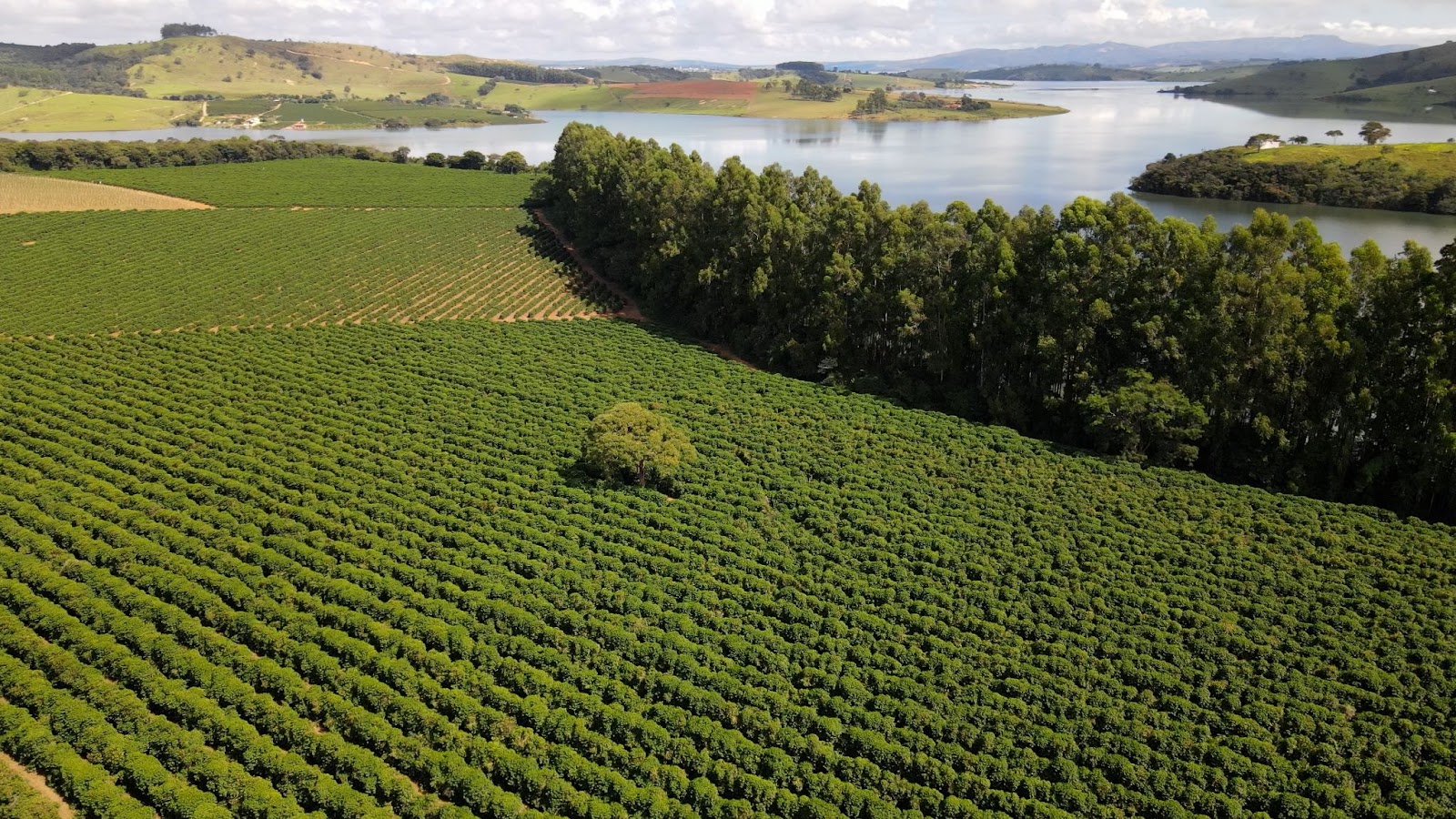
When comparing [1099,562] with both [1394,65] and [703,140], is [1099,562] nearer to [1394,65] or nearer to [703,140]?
[703,140]

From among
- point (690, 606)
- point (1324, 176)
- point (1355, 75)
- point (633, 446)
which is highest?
point (1355, 75)

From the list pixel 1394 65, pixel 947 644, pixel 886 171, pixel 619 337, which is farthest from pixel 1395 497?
pixel 1394 65

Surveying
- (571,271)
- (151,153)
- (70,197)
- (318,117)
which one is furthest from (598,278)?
(318,117)

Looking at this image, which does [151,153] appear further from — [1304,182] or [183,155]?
[1304,182]

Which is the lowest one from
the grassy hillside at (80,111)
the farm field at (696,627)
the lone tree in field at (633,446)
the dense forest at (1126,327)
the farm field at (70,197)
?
the farm field at (696,627)

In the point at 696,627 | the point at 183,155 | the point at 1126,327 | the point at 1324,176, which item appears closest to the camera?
the point at 696,627

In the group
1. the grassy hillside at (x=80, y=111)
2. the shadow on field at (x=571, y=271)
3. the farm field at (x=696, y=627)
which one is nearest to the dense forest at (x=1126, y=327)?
the farm field at (x=696, y=627)

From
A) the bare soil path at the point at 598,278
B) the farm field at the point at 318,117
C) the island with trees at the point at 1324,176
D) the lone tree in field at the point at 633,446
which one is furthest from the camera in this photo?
the farm field at the point at 318,117

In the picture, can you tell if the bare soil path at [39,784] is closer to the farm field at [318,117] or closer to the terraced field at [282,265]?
the terraced field at [282,265]
